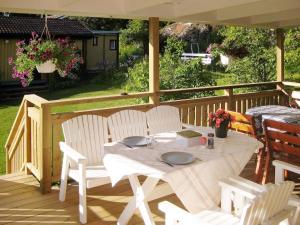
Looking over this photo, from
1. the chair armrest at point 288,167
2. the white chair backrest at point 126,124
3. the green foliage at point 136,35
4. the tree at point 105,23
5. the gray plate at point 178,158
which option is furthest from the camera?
the tree at point 105,23

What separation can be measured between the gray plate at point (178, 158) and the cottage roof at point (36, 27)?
526 inches

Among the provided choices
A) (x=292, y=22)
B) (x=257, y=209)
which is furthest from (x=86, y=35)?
(x=257, y=209)

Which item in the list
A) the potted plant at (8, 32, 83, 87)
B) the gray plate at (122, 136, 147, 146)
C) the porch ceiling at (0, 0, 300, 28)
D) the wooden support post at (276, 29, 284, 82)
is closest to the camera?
the gray plate at (122, 136, 147, 146)

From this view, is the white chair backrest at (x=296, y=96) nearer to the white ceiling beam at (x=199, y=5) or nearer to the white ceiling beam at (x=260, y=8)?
the white ceiling beam at (x=260, y=8)

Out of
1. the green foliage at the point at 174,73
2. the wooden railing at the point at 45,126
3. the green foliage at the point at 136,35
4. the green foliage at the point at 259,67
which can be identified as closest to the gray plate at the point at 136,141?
the wooden railing at the point at 45,126

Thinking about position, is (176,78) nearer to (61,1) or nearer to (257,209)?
(61,1)

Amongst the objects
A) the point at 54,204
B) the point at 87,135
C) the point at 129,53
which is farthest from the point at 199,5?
the point at 129,53

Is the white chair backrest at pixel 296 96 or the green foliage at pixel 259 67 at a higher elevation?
the green foliage at pixel 259 67

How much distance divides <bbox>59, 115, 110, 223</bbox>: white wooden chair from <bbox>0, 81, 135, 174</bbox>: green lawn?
15.9 feet

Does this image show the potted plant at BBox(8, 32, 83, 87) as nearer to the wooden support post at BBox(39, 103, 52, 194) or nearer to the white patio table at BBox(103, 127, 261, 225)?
the wooden support post at BBox(39, 103, 52, 194)

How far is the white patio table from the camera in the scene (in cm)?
287

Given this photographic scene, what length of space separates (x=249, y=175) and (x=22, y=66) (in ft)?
10.4

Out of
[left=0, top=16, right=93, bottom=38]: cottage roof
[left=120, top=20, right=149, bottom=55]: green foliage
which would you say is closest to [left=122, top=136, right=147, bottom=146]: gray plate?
[left=0, top=16, right=93, bottom=38]: cottage roof

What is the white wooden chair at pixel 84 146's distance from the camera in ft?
12.1
